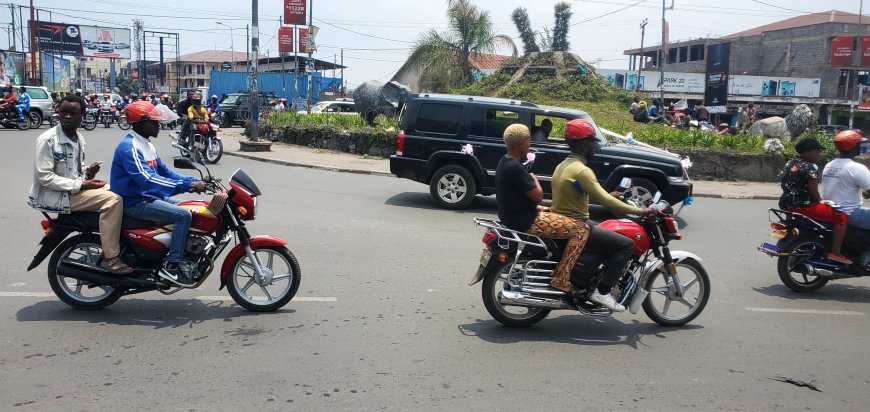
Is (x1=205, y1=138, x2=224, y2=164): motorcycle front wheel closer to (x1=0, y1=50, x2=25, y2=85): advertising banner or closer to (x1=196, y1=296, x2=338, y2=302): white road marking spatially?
(x1=196, y1=296, x2=338, y2=302): white road marking

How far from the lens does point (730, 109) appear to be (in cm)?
4366

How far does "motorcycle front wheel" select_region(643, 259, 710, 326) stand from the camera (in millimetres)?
5777

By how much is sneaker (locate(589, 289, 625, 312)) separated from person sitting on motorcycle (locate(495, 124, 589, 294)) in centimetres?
20

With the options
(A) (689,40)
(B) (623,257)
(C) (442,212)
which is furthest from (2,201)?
(A) (689,40)

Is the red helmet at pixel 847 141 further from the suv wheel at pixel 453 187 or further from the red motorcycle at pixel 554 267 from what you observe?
the suv wheel at pixel 453 187

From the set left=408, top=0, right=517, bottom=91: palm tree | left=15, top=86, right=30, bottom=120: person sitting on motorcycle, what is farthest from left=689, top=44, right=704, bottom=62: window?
left=15, top=86, right=30, bottom=120: person sitting on motorcycle

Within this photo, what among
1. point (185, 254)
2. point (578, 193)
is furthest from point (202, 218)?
point (578, 193)

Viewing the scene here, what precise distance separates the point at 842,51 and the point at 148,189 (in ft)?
A: 178

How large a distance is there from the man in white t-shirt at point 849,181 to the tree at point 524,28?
33445 millimetres

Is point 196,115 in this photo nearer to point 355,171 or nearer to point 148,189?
point 355,171

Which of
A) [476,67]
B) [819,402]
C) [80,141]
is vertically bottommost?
[819,402]

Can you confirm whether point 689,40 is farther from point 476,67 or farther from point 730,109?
point 476,67

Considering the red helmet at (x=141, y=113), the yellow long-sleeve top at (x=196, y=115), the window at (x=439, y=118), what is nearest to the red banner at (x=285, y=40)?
the yellow long-sleeve top at (x=196, y=115)

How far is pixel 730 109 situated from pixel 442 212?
37.7 meters
